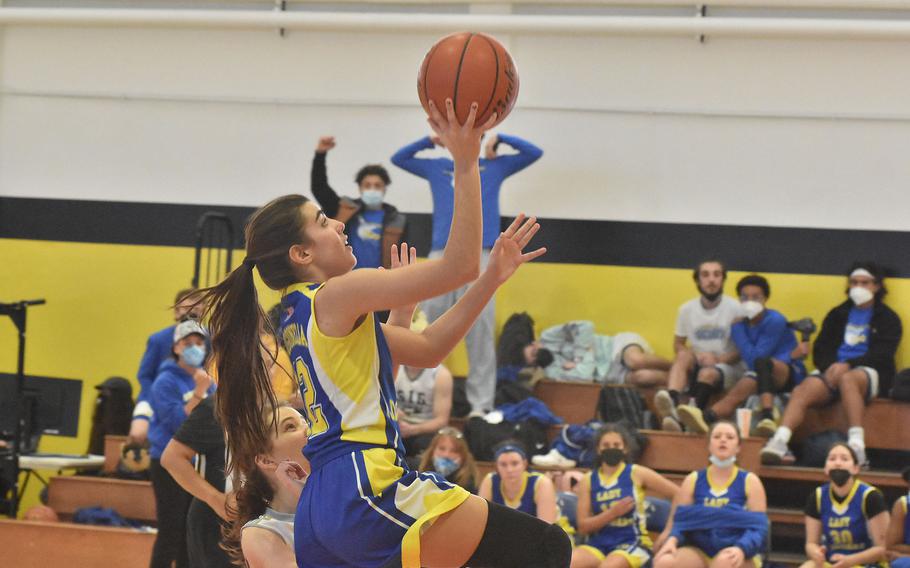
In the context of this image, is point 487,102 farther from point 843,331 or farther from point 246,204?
point 246,204

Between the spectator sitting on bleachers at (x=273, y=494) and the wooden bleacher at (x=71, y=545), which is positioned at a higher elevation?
the spectator sitting on bleachers at (x=273, y=494)

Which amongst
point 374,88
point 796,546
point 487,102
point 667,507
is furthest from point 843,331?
point 487,102

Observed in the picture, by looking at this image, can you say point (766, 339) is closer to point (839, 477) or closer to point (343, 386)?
point (839, 477)

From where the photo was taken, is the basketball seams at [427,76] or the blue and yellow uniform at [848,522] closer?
the basketball seams at [427,76]

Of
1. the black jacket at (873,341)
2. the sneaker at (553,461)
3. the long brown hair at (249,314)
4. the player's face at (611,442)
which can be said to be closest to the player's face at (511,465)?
the player's face at (611,442)

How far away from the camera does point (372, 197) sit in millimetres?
9109

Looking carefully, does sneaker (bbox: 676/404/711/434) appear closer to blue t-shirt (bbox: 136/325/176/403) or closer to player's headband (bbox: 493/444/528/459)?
player's headband (bbox: 493/444/528/459)

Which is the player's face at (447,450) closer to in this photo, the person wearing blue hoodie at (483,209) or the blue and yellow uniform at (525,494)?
the blue and yellow uniform at (525,494)

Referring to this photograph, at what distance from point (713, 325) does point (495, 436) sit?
195cm

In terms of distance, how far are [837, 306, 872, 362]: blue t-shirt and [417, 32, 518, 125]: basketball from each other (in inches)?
247

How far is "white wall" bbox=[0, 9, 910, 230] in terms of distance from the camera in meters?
9.72

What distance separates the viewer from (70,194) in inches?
428

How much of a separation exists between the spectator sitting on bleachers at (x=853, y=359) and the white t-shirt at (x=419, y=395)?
2.33 meters

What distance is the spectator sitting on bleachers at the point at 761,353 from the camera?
28.4 ft
